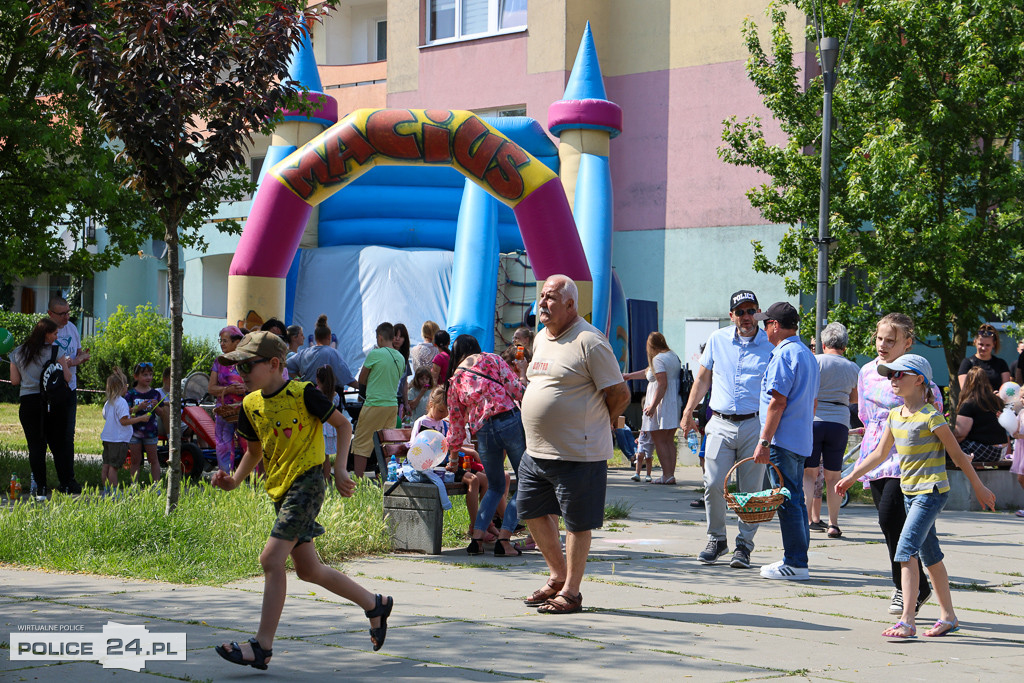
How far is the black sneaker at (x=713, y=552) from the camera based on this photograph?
8.91 m

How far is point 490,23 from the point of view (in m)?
29.1

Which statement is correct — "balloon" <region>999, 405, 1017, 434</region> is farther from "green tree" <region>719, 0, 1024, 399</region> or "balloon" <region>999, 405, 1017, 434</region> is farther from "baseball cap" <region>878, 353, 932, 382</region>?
"baseball cap" <region>878, 353, 932, 382</region>

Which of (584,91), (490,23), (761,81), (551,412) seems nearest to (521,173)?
(584,91)

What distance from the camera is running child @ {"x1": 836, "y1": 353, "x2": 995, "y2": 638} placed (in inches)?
255

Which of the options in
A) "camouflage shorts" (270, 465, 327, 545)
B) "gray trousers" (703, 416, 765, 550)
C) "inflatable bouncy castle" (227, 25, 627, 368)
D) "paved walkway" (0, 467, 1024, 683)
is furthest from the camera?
"inflatable bouncy castle" (227, 25, 627, 368)

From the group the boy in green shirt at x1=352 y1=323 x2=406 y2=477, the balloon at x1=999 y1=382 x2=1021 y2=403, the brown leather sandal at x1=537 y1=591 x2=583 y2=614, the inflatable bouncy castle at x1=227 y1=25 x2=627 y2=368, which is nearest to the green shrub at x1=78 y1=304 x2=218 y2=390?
the inflatable bouncy castle at x1=227 y1=25 x2=627 y2=368

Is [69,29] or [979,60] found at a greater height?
[979,60]

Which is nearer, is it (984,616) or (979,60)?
(984,616)

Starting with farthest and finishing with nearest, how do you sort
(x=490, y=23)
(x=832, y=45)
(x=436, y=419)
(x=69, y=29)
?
(x=490, y=23)
(x=832, y=45)
(x=436, y=419)
(x=69, y=29)

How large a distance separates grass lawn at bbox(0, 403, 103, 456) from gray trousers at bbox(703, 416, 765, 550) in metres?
9.26

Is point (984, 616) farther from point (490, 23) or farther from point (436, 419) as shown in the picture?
point (490, 23)

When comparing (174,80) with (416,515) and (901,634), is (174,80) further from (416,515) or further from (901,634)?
(901,634)

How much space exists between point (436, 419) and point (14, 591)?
360cm

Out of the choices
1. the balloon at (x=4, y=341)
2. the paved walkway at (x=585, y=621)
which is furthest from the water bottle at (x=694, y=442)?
the balloon at (x=4, y=341)
